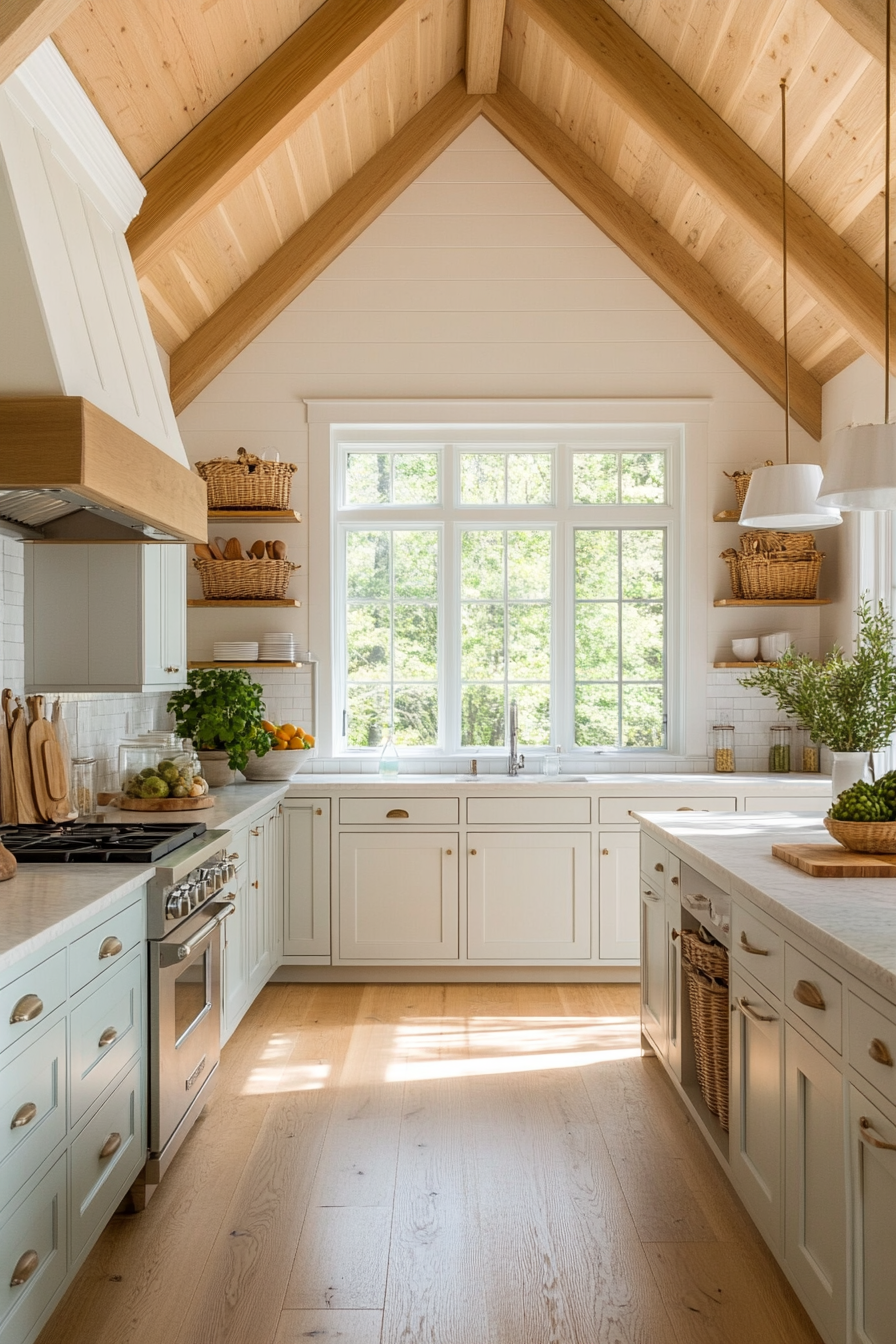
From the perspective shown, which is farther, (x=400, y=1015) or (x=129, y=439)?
(x=400, y=1015)

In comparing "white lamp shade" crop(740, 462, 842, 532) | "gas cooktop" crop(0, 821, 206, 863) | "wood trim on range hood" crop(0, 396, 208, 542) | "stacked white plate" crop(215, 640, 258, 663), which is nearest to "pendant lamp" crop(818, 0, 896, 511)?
"white lamp shade" crop(740, 462, 842, 532)

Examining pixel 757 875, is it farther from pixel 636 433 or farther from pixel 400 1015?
pixel 636 433

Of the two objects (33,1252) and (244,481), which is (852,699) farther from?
(244,481)

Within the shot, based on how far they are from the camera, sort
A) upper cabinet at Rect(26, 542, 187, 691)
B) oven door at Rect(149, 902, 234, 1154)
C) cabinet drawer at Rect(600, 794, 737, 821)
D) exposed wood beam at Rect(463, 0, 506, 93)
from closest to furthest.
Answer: oven door at Rect(149, 902, 234, 1154), upper cabinet at Rect(26, 542, 187, 691), exposed wood beam at Rect(463, 0, 506, 93), cabinet drawer at Rect(600, 794, 737, 821)

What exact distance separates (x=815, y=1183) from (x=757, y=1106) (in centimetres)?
43

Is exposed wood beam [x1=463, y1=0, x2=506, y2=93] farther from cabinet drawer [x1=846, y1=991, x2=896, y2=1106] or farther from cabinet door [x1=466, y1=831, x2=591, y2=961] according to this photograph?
cabinet drawer [x1=846, y1=991, x2=896, y2=1106]

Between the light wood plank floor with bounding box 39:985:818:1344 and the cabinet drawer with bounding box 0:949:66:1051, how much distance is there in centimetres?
80

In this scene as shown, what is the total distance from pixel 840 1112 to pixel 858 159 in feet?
11.2

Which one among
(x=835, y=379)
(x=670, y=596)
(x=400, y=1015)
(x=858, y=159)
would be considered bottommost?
(x=400, y=1015)

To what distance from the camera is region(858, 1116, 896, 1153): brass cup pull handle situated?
1.71 metres

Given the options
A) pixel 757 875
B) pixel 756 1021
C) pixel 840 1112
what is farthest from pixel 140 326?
pixel 840 1112

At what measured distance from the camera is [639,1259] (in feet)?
8.54

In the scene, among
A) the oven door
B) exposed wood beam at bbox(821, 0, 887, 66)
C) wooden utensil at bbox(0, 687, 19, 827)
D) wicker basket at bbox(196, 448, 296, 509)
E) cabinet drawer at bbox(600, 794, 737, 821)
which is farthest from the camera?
wicker basket at bbox(196, 448, 296, 509)

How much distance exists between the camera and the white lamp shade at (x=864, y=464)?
2.67 m
